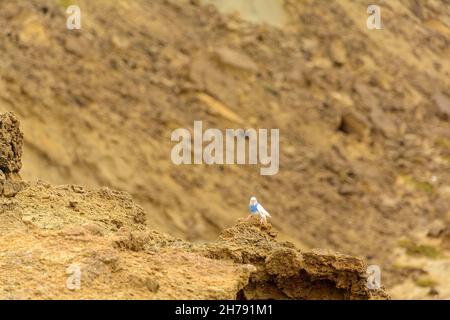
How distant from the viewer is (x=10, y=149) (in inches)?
312

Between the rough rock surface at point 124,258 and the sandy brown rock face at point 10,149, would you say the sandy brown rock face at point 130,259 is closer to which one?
the rough rock surface at point 124,258

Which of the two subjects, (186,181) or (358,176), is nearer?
(186,181)

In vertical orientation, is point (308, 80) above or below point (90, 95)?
above

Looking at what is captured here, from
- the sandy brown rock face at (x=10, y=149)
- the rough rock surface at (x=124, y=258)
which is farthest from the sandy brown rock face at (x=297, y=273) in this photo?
the sandy brown rock face at (x=10, y=149)

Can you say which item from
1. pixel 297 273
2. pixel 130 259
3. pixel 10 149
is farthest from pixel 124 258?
pixel 10 149

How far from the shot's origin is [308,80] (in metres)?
24.9

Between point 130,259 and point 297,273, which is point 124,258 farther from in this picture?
point 297,273

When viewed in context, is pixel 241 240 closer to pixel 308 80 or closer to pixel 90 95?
→ pixel 90 95

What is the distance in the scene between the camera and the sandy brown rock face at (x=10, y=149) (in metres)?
7.82

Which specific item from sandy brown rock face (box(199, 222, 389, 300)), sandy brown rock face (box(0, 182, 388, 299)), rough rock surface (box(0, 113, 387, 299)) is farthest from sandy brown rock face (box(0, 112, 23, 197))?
sandy brown rock face (box(199, 222, 389, 300))
